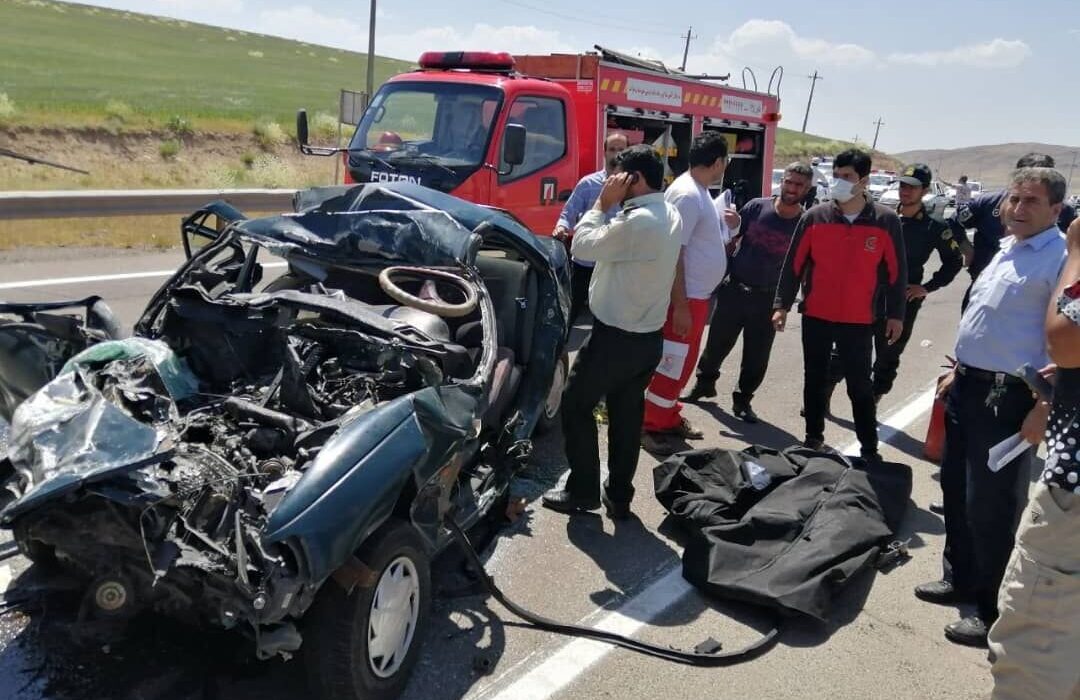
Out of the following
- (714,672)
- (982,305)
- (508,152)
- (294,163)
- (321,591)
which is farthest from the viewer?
(294,163)

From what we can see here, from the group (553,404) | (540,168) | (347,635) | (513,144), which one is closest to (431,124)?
(540,168)

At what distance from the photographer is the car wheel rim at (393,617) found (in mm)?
2869

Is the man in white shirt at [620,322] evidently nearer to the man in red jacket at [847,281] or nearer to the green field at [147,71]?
the man in red jacket at [847,281]

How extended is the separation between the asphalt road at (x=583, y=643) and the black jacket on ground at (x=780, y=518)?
15cm

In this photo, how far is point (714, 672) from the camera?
3369 mm

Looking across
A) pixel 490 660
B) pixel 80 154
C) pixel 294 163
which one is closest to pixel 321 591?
pixel 490 660

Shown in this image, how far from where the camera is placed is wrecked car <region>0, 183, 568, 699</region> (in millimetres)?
2502

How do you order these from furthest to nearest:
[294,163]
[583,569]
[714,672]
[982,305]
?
[294,163] → [583,569] → [982,305] → [714,672]

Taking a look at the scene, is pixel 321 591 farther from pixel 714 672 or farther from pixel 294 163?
pixel 294 163

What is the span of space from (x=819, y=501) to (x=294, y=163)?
2578 cm

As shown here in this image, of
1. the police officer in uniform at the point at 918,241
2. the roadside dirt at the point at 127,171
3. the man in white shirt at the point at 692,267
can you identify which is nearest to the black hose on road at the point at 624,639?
the man in white shirt at the point at 692,267

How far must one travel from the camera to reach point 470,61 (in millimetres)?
8648

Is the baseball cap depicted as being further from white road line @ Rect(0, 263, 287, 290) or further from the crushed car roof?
white road line @ Rect(0, 263, 287, 290)

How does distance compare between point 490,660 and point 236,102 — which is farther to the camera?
point 236,102
